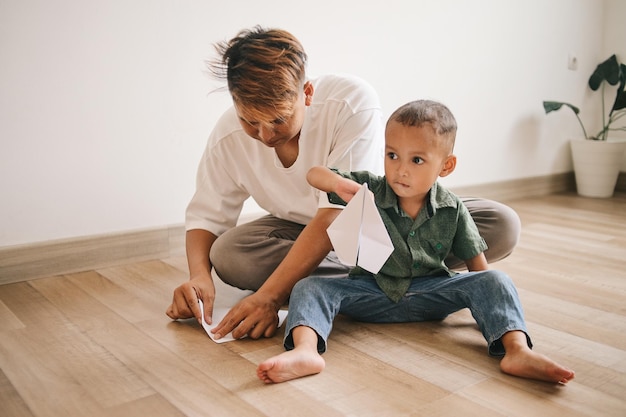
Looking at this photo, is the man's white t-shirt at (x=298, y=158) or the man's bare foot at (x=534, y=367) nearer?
the man's bare foot at (x=534, y=367)

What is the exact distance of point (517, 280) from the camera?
1.78 m

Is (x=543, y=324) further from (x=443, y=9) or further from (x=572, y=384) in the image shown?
(x=443, y=9)

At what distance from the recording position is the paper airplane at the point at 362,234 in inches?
44.9

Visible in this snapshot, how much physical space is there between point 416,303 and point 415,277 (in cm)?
6

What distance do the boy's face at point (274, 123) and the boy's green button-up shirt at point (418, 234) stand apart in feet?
0.48

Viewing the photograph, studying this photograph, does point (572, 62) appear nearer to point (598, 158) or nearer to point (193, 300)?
point (598, 158)

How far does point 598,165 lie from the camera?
10.7 ft

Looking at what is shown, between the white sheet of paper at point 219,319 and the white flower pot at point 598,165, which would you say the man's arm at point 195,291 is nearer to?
the white sheet of paper at point 219,319

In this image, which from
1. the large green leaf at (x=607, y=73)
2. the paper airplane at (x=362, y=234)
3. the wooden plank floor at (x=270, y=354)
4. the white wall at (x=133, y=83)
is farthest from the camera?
the large green leaf at (x=607, y=73)

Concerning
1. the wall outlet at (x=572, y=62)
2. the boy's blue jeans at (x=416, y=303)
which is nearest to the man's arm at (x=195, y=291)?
the boy's blue jeans at (x=416, y=303)

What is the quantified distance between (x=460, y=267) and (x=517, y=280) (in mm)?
223

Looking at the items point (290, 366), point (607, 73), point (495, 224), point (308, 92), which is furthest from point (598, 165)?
point (290, 366)

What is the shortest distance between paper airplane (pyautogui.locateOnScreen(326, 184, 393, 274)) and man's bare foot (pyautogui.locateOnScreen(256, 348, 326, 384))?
18 centimetres

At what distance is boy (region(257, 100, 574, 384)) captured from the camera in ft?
3.86
